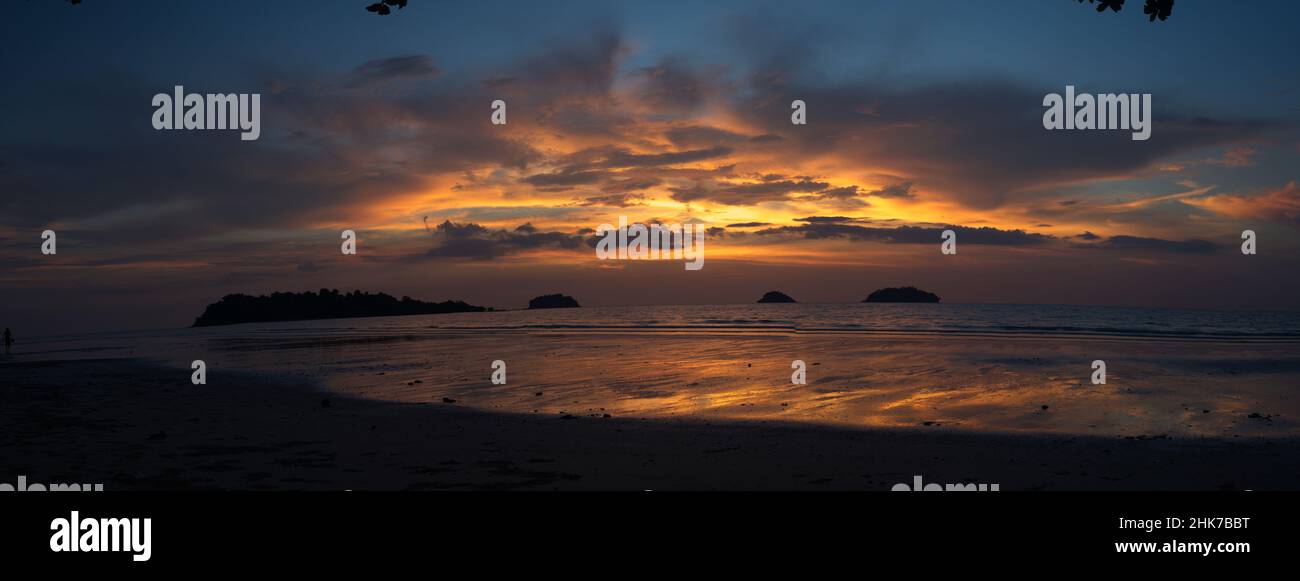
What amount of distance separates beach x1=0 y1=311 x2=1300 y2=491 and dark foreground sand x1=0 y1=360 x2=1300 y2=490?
5 cm

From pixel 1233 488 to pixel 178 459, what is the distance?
13797mm

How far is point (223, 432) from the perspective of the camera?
509 inches

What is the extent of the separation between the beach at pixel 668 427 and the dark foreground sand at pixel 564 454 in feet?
0.16

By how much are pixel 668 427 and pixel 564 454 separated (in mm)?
2932

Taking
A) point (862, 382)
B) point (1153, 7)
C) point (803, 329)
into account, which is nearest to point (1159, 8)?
point (1153, 7)

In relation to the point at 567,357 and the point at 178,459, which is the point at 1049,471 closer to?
the point at 178,459

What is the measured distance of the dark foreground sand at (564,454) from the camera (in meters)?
9.18

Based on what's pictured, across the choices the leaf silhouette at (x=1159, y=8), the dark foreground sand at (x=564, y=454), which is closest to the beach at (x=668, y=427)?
the dark foreground sand at (x=564, y=454)

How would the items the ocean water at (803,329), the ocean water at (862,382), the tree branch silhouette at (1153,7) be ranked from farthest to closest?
the ocean water at (803,329)
the ocean water at (862,382)
the tree branch silhouette at (1153,7)

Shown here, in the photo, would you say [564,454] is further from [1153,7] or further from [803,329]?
[803,329]

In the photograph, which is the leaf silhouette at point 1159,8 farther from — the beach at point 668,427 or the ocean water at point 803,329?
the ocean water at point 803,329

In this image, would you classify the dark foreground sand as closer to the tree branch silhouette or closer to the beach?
the beach

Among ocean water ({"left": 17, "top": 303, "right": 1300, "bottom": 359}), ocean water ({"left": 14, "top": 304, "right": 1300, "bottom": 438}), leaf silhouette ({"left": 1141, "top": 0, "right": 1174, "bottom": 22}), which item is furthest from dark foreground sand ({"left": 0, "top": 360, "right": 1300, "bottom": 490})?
ocean water ({"left": 17, "top": 303, "right": 1300, "bottom": 359})
